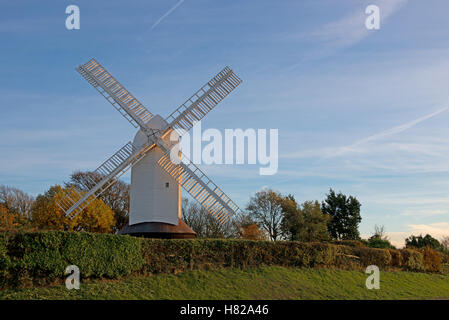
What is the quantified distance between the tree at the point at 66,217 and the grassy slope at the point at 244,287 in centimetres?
2266

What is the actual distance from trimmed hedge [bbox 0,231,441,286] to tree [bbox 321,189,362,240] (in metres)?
Answer: 27.3

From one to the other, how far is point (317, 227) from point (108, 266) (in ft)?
108

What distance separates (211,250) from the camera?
58.5ft

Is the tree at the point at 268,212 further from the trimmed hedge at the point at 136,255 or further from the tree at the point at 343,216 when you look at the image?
the trimmed hedge at the point at 136,255

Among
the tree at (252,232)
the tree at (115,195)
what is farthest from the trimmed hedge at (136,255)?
the tree at (115,195)

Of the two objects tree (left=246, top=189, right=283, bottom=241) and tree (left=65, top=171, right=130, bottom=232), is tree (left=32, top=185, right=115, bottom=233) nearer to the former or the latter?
tree (left=65, top=171, right=130, bottom=232)

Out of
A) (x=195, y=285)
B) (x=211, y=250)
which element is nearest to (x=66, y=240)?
(x=195, y=285)

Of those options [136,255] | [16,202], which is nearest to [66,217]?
[16,202]

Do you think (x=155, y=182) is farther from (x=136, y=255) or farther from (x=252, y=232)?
(x=252, y=232)

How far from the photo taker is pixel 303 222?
44.2m

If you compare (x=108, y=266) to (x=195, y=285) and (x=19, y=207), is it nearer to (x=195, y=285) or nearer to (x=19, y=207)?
(x=195, y=285)

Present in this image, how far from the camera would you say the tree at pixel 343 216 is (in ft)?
163

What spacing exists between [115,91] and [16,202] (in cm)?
2839

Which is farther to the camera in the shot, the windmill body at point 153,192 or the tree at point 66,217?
the tree at point 66,217
